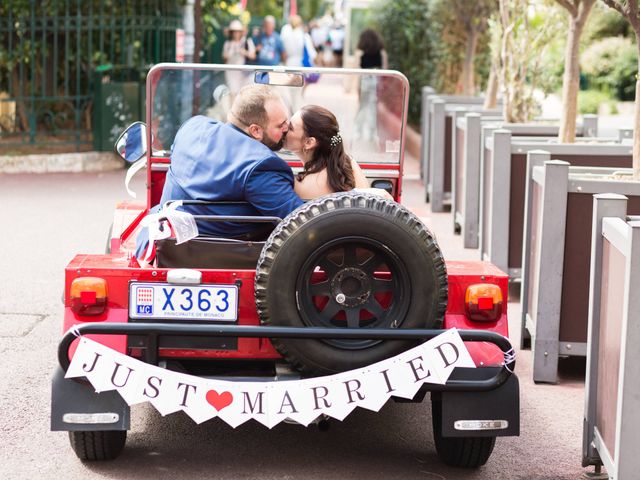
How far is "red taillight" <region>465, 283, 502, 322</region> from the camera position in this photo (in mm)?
4836

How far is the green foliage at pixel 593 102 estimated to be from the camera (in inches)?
1026

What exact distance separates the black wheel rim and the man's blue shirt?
53 cm

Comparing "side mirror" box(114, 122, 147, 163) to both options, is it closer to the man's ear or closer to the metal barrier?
the man's ear

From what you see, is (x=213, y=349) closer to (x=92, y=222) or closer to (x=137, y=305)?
(x=137, y=305)

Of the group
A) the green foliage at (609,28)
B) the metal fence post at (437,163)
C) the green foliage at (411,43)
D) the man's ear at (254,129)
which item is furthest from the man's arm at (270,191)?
the green foliage at (609,28)

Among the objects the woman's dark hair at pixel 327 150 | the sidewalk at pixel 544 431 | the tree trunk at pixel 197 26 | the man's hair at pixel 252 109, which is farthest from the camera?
the tree trunk at pixel 197 26

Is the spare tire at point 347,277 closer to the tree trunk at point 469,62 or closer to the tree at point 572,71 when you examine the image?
the tree at point 572,71

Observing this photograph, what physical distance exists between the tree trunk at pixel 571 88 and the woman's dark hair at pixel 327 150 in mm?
4786

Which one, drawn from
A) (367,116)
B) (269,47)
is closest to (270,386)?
(367,116)

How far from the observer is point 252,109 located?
5.26 metres

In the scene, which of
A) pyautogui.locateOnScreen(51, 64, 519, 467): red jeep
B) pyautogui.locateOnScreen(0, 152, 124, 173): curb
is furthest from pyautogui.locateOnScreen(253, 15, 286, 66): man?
pyautogui.locateOnScreen(51, 64, 519, 467): red jeep

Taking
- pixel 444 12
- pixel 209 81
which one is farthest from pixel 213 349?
pixel 444 12

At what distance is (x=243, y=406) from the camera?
4.54 m

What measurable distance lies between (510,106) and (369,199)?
26.9 ft
